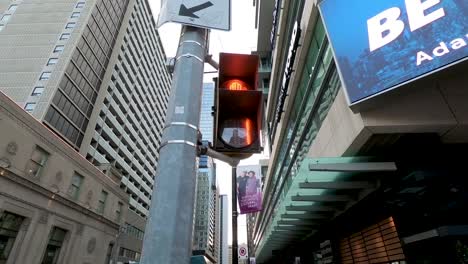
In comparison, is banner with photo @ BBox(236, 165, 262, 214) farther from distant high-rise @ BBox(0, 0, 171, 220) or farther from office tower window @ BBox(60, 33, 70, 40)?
office tower window @ BBox(60, 33, 70, 40)

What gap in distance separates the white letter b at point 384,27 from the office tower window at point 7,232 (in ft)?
82.4

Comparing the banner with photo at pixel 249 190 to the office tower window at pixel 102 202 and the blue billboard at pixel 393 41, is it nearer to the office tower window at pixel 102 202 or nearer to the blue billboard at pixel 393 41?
the blue billboard at pixel 393 41

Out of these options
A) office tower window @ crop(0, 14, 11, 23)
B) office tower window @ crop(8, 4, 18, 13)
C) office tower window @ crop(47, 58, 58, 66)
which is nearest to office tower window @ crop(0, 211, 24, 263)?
office tower window @ crop(47, 58, 58, 66)

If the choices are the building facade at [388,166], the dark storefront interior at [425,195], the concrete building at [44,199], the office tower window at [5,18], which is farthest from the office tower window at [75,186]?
the office tower window at [5,18]

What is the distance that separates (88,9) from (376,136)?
5825 centimetres

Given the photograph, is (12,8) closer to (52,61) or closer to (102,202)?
(52,61)

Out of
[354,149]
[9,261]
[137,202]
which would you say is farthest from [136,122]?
[354,149]

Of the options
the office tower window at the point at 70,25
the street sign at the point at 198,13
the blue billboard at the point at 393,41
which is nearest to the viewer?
the street sign at the point at 198,13

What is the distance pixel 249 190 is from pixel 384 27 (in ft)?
37.8

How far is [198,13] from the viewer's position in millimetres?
3574

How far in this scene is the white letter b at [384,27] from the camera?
321 inches

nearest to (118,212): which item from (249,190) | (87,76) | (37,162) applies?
(37,162)

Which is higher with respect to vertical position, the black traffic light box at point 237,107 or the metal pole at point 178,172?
the black traffic light box at point 237,107

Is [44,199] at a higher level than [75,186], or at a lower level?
lower
